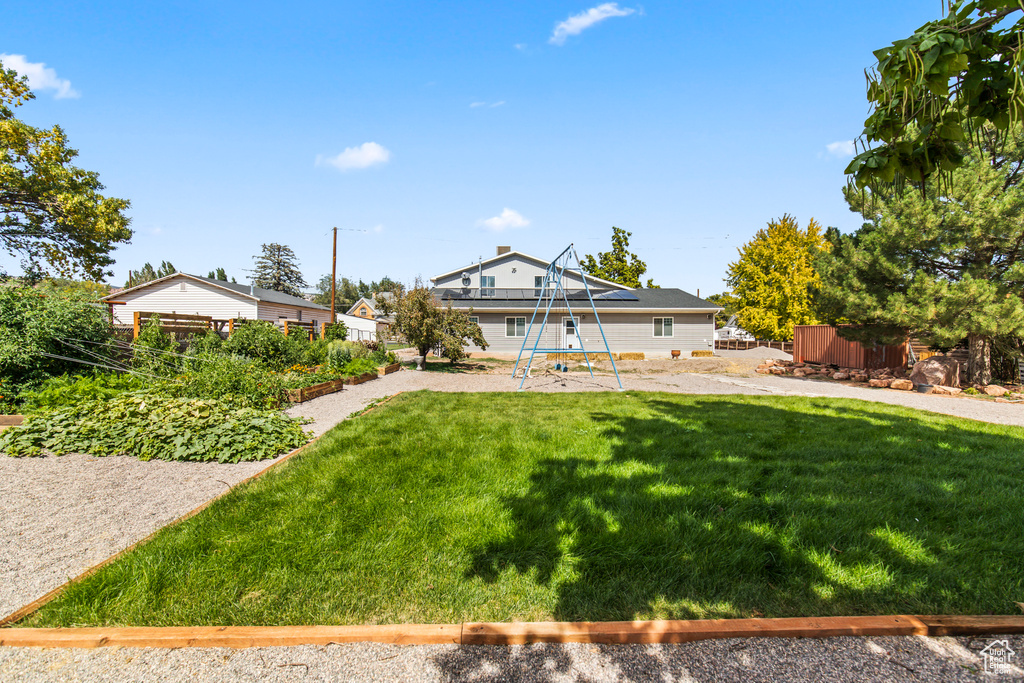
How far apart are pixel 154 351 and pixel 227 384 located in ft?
9.83

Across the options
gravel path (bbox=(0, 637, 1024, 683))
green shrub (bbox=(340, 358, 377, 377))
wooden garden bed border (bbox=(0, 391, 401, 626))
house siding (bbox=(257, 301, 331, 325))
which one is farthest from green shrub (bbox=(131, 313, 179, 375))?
house siding (bbox=(257, 301, 331, 325))

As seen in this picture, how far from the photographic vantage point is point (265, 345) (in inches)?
468

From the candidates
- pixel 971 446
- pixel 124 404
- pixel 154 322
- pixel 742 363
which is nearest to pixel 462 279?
pixel 742 363

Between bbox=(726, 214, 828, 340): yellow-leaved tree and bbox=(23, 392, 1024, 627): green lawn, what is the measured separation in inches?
954

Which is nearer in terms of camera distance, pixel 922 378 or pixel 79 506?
pixel 79 506

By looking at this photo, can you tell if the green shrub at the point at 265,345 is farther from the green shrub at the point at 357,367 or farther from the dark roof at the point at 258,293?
the dark roof at the point at 258,293

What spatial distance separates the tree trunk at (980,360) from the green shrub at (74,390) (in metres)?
19.7

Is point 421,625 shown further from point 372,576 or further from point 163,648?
point 163,648

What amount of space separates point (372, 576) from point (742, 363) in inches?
845

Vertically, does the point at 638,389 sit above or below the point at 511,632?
above

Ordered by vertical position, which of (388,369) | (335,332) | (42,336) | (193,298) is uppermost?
(193,298)

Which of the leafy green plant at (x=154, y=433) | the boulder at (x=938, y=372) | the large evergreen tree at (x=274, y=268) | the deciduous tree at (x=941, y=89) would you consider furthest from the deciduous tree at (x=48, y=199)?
the large evergreen tree at (x=274, y=268)

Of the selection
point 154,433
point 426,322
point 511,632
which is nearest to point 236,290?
point 426,322

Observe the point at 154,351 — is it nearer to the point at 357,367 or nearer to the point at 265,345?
the point at 265,345
